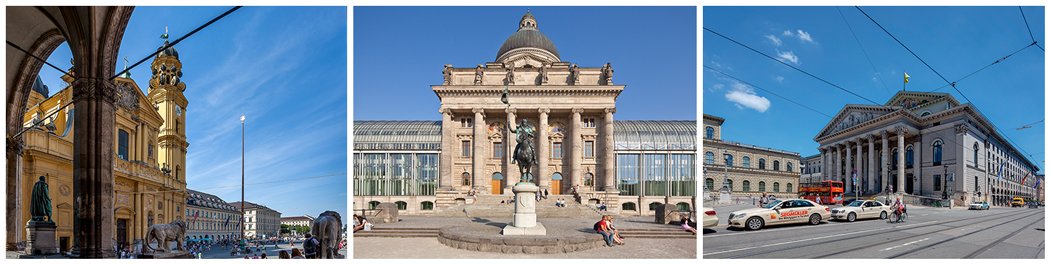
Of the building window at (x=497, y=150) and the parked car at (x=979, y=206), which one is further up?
the building window at (x=497, y=150)

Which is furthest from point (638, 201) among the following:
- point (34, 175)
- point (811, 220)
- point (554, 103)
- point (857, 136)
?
point (34, 175)

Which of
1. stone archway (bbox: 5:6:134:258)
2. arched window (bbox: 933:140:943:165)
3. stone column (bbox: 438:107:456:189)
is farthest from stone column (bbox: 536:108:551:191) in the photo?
stone archway (bbox: 5:6:134:258)

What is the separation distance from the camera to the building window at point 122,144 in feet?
91.2

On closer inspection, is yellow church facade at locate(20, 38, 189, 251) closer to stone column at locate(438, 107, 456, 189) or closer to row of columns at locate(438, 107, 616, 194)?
stone column at locate(438, 107, 456, 189)

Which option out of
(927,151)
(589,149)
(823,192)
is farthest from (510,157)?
(927,151)

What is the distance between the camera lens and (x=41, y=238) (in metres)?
13.2

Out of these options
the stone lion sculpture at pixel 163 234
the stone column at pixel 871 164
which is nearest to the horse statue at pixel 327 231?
the stone lion sculpture at pixel 163 234

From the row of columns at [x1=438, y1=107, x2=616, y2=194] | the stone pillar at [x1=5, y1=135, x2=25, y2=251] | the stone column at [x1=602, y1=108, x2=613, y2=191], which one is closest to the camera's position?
the stone pillar at [x1=5, y1=135, x2=25, y2=251]

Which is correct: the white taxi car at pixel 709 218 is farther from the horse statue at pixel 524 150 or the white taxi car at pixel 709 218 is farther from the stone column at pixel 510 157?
the stone column at pixel 510 157

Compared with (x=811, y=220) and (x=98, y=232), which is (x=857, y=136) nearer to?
(x=811, y=220)

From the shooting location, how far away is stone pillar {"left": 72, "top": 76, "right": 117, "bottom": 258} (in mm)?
10391

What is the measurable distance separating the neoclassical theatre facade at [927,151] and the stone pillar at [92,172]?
98.6 feet

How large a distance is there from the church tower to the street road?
34495mm

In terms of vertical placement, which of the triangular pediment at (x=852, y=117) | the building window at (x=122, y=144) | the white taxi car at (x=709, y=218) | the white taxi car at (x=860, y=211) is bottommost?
the white taxi car at (x=860, y=211)
